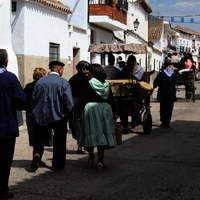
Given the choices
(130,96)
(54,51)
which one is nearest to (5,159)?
(130,96)

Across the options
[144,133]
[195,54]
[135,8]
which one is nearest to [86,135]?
[144,133]

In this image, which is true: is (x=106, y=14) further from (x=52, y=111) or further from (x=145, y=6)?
(x=52, y=111)

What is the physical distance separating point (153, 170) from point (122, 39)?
31.3 meters

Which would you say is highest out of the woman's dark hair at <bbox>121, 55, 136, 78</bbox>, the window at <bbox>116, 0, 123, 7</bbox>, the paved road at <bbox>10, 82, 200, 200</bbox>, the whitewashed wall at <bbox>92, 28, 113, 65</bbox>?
the window at <bbox>116, 0, 123, 7</bbox>

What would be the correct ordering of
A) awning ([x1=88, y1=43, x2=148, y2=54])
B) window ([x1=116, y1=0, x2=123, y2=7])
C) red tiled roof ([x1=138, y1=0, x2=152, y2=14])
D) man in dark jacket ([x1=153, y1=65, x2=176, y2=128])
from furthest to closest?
1. red tiled roof ([x1=138, y1=0, x2=152, y2=14])
2. window ([x1=116, y1=0, x2=123, y2=7])
3. awning ([x1=88, y1=43, x2=148, y2=54])
4. man in dark jacket ([x1=153, y1=65, x2=176, y2=128])

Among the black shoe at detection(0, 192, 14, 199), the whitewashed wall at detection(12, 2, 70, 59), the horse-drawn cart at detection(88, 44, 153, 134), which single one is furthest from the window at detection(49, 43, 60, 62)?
the black shoe at detection(0, 192, 14, 199)

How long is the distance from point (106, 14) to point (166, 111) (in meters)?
15.7

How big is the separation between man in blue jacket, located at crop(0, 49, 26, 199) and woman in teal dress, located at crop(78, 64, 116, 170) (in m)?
2.10

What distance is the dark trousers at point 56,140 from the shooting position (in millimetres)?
9492

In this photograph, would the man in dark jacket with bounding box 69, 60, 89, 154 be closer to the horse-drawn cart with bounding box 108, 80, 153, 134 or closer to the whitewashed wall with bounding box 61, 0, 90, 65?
the horse-drawn cart with bounding box 108, 80, 153, 134

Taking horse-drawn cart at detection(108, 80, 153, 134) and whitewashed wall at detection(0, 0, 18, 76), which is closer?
horse-drawn cart at detection(108, 80, 153, 134)

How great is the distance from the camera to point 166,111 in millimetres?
15773

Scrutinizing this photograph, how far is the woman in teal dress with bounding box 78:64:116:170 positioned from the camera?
31.2 ft

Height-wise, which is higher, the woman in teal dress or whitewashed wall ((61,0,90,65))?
whitewashed wall ((61,0,90,65))
